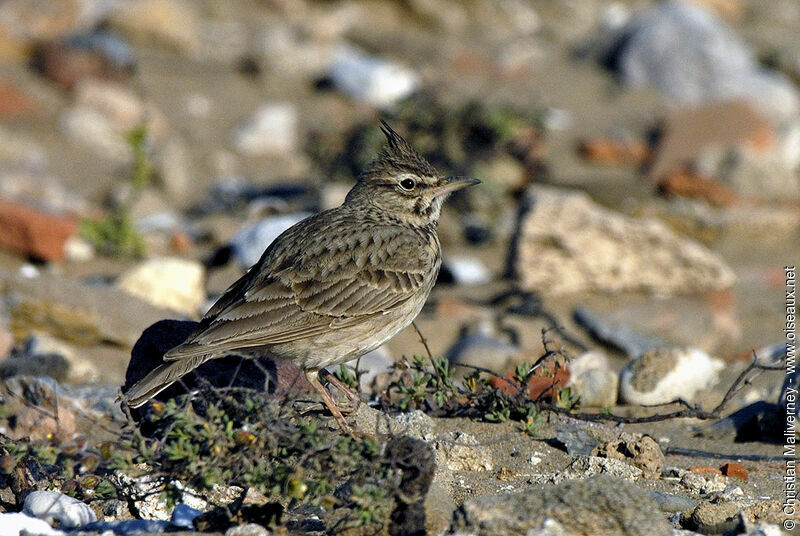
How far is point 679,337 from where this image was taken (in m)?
8.45

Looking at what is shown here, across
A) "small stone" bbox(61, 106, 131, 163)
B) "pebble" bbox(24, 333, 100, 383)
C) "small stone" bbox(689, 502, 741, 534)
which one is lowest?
"small stone" bbox(689, 502, 741, 534)

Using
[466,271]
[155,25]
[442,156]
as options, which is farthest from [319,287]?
[155,25]

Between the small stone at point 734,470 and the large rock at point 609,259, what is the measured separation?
404cm

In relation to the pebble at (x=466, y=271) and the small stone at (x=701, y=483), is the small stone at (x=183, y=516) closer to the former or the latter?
the small stone at (x=701, y=483)

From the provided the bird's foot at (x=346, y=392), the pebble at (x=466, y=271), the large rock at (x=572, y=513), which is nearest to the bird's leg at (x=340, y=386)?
the bird's foot at (x=346, y=392)

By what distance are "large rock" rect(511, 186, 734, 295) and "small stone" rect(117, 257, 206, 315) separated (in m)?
2.74

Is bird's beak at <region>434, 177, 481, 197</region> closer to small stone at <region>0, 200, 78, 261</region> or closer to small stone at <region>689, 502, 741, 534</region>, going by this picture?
small stone at <region>689, 502, 741, 534</region>

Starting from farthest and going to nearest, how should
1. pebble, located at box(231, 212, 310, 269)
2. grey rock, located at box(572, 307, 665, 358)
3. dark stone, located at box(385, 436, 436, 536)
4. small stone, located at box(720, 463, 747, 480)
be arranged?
1. pebble, located at box(231, 212, 310, 269)
2. grey rock, located at box(572, 307, 665, 358)
3. small stone, located at box(720, 463, 747, 480)
4. dark stone, located at box(385, 436, 436, 536)

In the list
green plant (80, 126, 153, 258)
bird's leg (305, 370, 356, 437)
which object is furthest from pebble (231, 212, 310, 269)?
bird's leg (305, 370, 356, 437)

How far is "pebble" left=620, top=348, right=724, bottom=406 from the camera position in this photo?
20.9ft

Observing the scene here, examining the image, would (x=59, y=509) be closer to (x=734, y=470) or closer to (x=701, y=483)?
(x=701, y=483)

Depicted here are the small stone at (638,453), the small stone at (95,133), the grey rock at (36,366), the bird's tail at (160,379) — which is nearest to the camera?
the bird's tail at (160,379)

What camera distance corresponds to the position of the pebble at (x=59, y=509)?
444 centimetres

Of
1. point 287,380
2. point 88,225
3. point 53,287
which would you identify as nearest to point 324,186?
point 88,225
